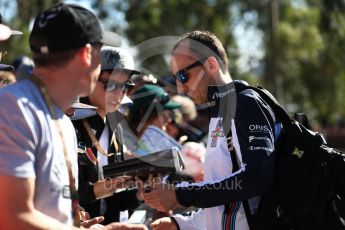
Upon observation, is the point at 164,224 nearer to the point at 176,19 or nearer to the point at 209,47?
the point at 209,47

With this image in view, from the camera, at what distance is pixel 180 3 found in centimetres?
3247

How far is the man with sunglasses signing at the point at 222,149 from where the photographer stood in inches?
140

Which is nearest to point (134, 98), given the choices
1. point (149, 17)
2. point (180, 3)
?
point (149, 17)

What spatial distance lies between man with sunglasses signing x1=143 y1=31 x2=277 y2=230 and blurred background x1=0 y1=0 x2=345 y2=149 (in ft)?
72.6

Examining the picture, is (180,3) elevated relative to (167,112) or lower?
elevated

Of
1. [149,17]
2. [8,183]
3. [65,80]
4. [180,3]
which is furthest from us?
[180,3]

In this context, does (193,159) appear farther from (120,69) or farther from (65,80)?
(65,80)

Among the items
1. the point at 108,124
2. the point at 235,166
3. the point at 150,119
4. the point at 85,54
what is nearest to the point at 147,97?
the point at 150,119

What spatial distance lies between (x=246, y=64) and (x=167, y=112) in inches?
1081

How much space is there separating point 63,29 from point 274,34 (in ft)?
85.9

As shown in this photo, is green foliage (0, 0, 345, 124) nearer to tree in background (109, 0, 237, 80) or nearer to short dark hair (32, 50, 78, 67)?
tree in background (109, 0, 237, 80)

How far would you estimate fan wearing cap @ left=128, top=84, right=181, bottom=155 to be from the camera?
5871 millimetres

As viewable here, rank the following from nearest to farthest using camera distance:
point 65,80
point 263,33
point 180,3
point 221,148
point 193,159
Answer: point 65,80 → point 221,148 → point 193,159 → point 180,3 → point 263,33

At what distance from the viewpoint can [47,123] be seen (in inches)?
99.0
